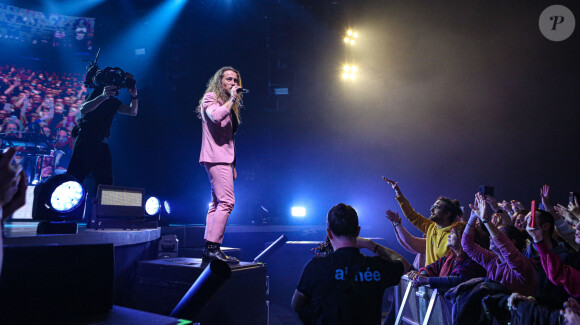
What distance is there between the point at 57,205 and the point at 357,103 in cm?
518

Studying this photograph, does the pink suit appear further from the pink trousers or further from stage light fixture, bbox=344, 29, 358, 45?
stage light fixture, bbox=344, 29, 358, 45

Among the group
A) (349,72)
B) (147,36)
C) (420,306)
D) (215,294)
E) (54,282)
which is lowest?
(420,306)

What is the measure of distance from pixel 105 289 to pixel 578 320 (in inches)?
85.4

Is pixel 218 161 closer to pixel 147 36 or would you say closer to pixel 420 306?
pixel 420 306

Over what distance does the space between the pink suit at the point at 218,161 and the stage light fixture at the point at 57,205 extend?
92cm

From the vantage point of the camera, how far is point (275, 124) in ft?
21.2

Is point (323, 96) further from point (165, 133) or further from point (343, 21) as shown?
point (165, 133)

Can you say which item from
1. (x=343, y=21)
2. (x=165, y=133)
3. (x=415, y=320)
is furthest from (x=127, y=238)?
(x=343, y=21)

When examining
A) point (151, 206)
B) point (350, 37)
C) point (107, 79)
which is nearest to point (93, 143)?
point (107, 79)

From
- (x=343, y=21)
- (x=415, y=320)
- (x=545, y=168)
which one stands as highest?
(x=343, y=21)

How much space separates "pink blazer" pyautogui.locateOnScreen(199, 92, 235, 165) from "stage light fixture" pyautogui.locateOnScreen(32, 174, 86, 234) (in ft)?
3.08

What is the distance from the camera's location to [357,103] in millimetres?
6645

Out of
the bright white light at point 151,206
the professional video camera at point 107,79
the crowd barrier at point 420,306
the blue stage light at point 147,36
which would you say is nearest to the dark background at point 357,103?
the blue stage light at point 147,36

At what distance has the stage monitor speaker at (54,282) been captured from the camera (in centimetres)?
112
